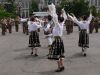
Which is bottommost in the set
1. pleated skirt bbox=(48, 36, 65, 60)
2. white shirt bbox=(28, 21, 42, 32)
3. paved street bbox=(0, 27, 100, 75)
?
paved street bbox=(0, 27, 100, 75)

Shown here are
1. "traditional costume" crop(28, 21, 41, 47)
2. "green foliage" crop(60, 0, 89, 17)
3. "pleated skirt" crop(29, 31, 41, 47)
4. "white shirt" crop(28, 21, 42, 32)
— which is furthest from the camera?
"green foliage" crop(60, 0, 89, 17)

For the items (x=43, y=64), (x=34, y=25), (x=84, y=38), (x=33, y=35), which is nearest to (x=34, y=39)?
(x=33, y=35)

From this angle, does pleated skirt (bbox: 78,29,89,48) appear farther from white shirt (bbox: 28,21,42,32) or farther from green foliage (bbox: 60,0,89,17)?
green foliage (bbox: 60,0,89,17)

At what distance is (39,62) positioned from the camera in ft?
49.7

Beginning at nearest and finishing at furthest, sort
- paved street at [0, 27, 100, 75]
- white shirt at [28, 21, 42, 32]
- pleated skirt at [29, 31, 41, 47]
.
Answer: paved street at [0, 27, 100, 75] → white shirt at [28, 21, 42, 32] → pleated skirt at [29, 31, 41, 47]

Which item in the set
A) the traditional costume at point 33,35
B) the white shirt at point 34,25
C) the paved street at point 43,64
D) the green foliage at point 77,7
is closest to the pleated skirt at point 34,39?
the traditional costume at point 33,35

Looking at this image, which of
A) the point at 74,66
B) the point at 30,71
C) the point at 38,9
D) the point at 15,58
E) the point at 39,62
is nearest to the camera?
the point at 30,71

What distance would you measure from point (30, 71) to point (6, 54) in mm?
5215

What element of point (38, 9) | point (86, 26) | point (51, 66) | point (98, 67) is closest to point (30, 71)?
point (51, 66)

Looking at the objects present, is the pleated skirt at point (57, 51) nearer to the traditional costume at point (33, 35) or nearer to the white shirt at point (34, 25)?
the white shirt at point (34, 25)

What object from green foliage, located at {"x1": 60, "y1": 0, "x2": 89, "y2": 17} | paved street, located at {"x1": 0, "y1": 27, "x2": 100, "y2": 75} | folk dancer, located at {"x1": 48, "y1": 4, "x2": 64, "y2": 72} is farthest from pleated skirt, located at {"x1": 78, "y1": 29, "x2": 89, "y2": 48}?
green foliage, located at {"x1": 60, "y1": 0, "x2": 89, "y2": 17}

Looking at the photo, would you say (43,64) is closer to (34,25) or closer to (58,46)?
(58,46)

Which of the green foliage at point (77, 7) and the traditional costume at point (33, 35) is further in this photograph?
the green foliage at point (77, 7)

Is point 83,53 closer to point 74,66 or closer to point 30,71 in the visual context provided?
point 74,66
